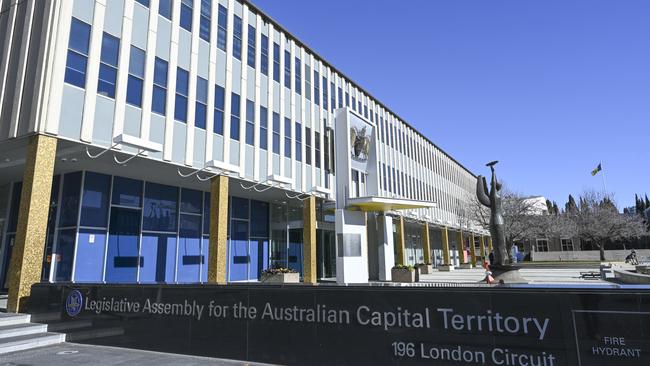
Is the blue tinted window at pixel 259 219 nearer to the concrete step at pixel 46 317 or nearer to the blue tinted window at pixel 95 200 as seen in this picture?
the blue tinted window at pixel 95 200

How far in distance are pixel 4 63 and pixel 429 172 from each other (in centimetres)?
4010

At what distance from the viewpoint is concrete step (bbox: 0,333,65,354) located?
28.2 ft

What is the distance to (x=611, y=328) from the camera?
505 cm

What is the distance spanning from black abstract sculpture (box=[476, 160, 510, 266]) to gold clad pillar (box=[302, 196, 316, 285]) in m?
9.48

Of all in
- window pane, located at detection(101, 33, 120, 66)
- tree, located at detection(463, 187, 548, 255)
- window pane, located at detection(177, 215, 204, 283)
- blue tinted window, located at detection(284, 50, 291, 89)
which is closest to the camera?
window pane, located at detection(101, 33, 120, 66)

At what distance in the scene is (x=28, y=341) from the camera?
9.01 metres

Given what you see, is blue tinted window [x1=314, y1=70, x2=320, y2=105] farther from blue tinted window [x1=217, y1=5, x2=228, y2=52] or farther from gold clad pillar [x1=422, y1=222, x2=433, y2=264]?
gold clad pillar [x1=422, y1=222, x2=433, y2=264]

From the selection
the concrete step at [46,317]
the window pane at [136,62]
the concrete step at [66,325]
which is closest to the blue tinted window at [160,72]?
the window pane at [136,62]

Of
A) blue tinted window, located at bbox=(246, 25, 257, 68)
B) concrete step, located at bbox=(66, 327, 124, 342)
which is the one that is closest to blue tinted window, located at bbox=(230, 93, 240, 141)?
blue tinted window, located at bbox=(246, 25, 257, 68)

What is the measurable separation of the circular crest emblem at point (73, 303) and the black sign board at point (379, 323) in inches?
2.1

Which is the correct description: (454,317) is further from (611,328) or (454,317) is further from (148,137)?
(148,137)

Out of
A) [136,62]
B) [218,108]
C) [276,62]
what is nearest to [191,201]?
[218,108]

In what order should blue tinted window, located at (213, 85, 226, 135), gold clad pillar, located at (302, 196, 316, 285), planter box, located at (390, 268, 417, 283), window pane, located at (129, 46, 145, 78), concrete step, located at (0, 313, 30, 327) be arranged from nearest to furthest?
concrete step, located at (0, 313, 30, 327)
window pane, located at (129, 46, 145, 78)
blue tinted window, located at (213, 85, 226, 135)
gold clad pillar, located at (302, 196, 316, 285)
planter box, located at (390, 268, 417, 283)

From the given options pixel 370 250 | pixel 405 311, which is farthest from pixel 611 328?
pixel 370 250
